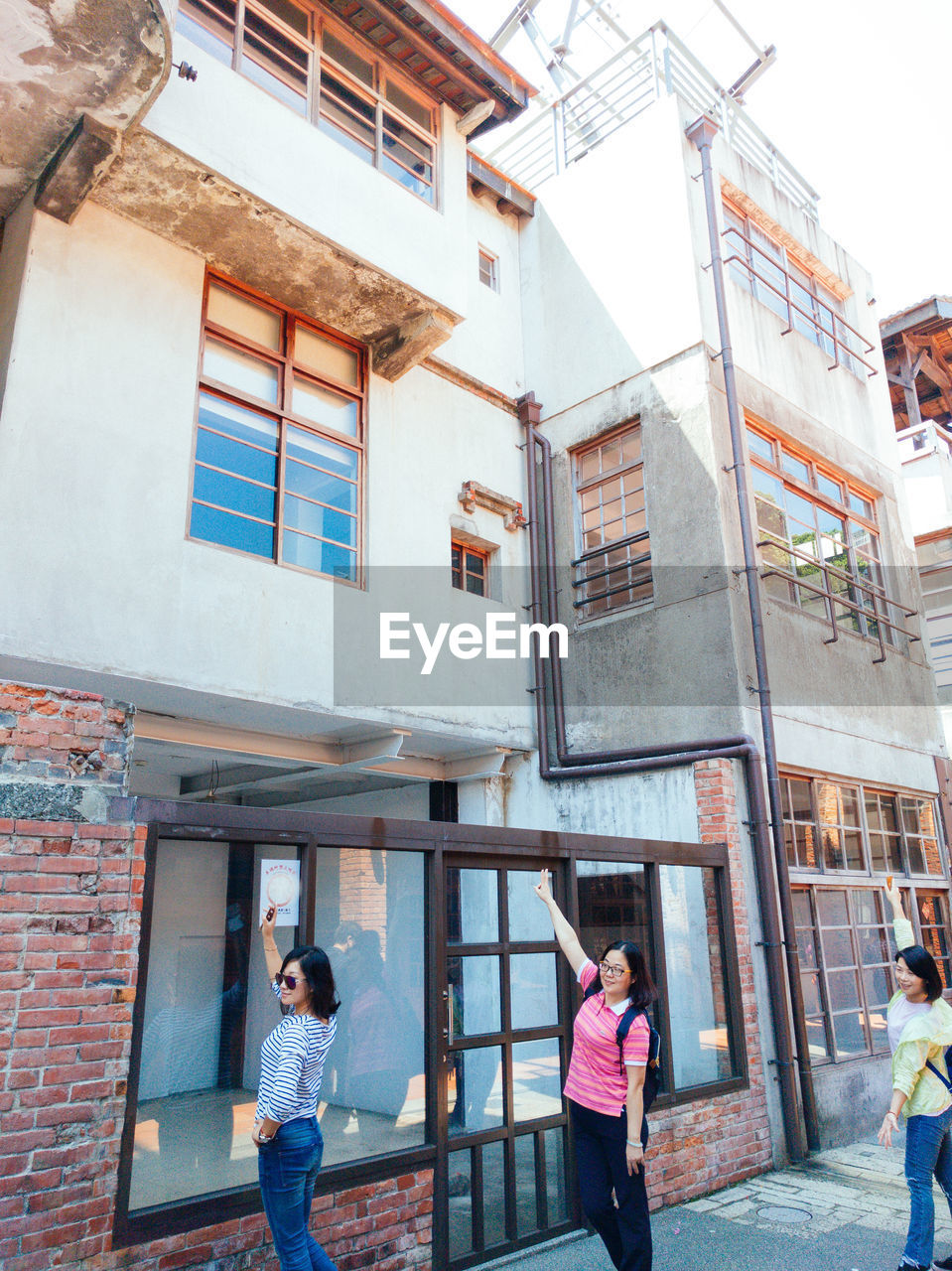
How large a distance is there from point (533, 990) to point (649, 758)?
3148 millimetres

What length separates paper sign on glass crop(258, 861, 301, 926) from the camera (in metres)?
4.80

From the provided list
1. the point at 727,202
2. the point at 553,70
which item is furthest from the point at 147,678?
the point at 553,70

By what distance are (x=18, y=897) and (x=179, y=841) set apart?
0.81m

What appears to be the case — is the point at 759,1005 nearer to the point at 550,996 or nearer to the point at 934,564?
the point at 550,996

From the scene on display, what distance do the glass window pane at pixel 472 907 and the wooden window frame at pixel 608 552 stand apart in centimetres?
443

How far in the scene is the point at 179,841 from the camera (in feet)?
14.8

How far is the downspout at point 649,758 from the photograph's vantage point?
24.9 feet

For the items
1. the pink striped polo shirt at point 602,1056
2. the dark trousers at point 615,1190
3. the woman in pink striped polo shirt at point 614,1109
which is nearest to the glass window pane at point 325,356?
the woman in pink striped polo shirt at point 614,1109

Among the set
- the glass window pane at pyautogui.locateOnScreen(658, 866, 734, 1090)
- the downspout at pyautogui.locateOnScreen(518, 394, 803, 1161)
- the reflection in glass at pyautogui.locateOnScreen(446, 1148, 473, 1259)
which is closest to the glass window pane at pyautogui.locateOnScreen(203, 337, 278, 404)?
the downspout at pyautogui.locateOnScreen(518, 394, 803, 1161)

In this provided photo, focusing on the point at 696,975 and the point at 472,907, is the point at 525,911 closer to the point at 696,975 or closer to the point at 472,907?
the point at 472,907

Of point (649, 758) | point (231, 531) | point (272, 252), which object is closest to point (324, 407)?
point (272, 252)

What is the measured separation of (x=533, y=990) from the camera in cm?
608

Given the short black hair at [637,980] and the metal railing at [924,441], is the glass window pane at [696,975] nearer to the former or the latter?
the short black hair at [637,980]

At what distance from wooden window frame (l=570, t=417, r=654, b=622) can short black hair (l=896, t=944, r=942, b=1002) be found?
16.0ft
